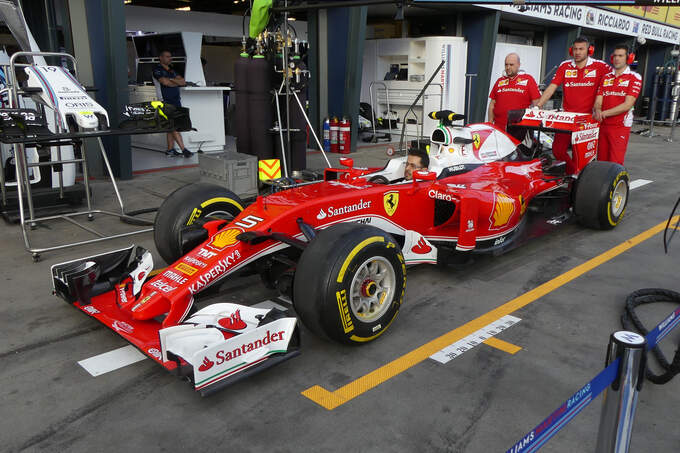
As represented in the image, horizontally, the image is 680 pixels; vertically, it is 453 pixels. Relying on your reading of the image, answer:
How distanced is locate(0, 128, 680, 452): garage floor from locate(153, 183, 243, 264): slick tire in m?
0.62

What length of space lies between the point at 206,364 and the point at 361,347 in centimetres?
110

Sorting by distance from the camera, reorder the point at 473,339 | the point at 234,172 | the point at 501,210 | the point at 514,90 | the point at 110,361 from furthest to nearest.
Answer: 1. the point at 514,90
2. the point at 234,172
3. the point at 501,210
4. the point at 473,339
5. the point at 110,361

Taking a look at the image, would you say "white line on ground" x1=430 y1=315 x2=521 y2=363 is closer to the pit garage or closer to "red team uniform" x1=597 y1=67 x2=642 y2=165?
the pit garage

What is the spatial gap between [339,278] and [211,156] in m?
4.83

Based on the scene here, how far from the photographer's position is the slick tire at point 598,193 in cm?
→ 571

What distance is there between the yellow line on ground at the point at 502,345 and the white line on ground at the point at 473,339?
0.04 metres

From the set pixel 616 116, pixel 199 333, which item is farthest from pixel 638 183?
pixel 199 333

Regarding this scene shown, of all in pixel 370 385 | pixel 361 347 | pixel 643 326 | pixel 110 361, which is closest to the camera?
pixel 370 385

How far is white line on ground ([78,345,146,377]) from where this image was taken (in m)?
3.22

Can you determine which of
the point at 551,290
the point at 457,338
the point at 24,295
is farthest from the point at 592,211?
the point at 24,295

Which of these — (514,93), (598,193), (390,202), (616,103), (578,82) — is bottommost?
(598,193)

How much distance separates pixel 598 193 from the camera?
5715 mm

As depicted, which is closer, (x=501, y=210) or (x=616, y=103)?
(x=501, y=210)

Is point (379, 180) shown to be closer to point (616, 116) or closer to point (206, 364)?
point (206, 364)
